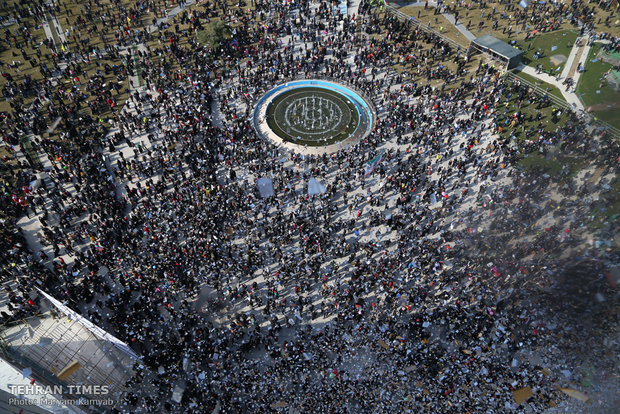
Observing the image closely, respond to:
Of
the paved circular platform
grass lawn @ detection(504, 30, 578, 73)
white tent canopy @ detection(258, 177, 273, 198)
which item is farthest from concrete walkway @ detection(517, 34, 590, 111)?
white tent canopy @ detection(258, 177, 273, 198)

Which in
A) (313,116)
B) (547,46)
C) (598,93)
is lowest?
(313,116)

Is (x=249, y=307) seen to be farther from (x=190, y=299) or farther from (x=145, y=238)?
(x=145, y=238)

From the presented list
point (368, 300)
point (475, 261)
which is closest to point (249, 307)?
point (368, 300)

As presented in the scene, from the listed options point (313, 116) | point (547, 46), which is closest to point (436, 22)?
point (547, 46)

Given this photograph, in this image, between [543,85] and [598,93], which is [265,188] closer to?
[543,85]

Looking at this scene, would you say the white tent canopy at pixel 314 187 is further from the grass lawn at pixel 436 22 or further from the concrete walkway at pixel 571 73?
the grass lawn at pixel 436 22

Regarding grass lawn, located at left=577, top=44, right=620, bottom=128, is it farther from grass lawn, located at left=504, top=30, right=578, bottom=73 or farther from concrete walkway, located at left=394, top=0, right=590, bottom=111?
grass lawn, located at left=504, top=30, right=578, bottom=73
